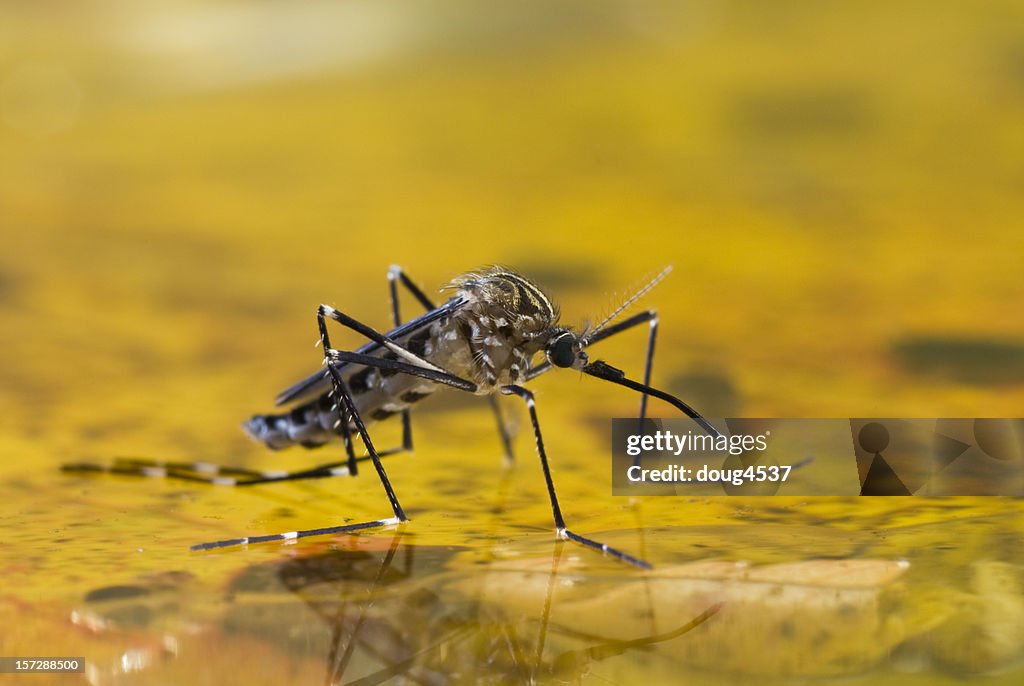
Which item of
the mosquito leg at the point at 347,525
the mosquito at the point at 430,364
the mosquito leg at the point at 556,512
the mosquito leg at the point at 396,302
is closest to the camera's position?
the mosquito leg at the point at 556,512

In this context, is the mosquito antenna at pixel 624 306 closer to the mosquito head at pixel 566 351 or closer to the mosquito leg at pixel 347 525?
the mosquito head at pixel 566 351

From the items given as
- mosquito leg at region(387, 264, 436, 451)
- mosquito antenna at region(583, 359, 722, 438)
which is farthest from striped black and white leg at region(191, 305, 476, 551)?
mosquito antenna at region(583, 359, 722, 438)

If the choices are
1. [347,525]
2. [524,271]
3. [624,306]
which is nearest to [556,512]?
[347,525]

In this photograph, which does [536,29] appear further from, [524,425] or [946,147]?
[524,425]

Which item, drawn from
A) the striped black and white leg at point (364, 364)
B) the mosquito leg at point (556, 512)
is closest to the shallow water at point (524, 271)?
the mosquito leg at point (556, 512)

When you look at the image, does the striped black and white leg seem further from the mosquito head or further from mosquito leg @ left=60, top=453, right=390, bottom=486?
the mosquito head

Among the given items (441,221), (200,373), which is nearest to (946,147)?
(441,221)

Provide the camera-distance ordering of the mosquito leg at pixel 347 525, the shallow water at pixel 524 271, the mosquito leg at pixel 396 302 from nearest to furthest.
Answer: the shallow water at pixel 524 271 < the mosquito leg at pixel 347 525 < the mosquito leg at pixel 396 302
